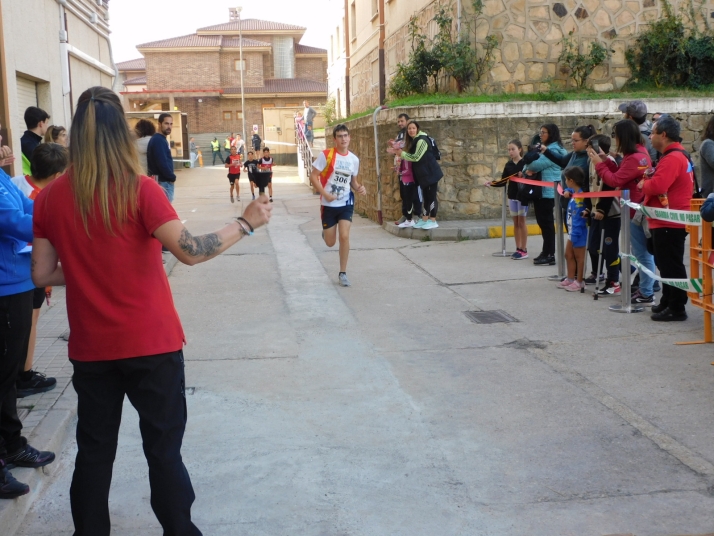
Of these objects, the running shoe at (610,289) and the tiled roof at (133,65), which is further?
the tiled roof at (133,65)

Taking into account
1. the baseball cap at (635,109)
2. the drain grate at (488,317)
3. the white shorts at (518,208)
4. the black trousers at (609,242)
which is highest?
the baseball cap at (635,109)

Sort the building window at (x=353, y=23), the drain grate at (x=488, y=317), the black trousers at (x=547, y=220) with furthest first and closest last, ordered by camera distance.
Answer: the building window at (x=353, y=23) < the black trousers at (x=547, y=220) < the drain grate at (x=488, y=317)

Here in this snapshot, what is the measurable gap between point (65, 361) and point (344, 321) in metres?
2.70

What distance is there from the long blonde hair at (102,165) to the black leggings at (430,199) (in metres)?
10.8

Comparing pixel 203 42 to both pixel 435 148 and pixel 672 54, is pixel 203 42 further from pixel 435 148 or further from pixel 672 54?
pixel 435 148

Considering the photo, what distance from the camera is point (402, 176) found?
14109 millimetres

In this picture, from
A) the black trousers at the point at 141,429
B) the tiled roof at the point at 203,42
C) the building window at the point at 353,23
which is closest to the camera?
the black trousers at the point at 141,429

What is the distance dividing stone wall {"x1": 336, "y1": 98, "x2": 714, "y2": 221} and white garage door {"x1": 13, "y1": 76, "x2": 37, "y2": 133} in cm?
611

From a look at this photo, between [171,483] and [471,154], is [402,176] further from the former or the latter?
[171,483]

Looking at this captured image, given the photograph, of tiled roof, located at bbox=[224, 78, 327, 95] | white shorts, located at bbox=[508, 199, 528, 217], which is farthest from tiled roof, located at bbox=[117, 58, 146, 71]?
white shorts, located at bbox=[508, 199, 528, 217]

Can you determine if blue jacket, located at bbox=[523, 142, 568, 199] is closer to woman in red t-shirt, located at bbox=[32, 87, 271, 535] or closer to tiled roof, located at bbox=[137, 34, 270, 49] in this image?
woman in red t-shirt, located at bbox=[32, 87, 271, 535]

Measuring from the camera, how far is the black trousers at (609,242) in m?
8.62

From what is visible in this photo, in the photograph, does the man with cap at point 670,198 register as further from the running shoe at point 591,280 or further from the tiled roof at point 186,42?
the tiled roof at point 186,42

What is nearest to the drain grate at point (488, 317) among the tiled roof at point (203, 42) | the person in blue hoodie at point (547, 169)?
the person in blue hoodie at point (547, 169)
